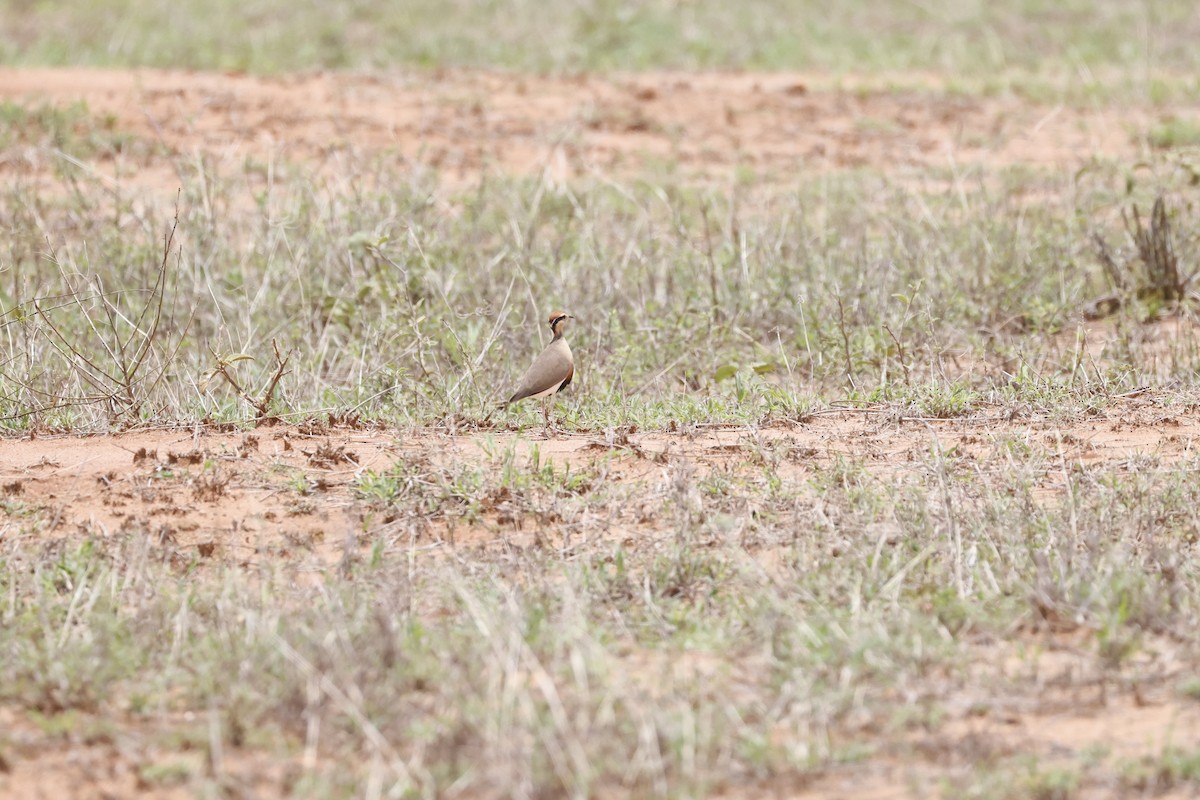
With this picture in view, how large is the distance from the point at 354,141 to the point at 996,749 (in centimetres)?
727

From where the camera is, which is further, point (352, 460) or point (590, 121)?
point (590, 121)

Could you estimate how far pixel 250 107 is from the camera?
10180mm

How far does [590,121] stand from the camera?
Answer: 1042 cm

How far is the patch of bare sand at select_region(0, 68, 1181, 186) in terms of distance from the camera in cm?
947

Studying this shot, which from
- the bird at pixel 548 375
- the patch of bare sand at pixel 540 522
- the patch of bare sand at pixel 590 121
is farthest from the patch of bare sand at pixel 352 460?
the patch of bare sand at pixel 590 121

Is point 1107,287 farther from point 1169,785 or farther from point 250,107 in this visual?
point 250,107

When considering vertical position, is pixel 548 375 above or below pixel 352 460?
above

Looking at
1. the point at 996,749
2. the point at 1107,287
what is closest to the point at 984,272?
the point at 1107,287

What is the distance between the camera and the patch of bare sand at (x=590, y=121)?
31.1 ft

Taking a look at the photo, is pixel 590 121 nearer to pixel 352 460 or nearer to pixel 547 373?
pixel 547 373

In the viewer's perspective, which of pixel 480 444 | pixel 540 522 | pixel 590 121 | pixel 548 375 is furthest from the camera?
pixel 590 121

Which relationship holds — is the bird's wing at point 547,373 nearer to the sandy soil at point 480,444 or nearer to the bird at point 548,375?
the bird at point 548,375

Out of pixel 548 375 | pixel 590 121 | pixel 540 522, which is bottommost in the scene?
pixel 540 522

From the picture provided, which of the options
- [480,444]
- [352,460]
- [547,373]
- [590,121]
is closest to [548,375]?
[547,373]
